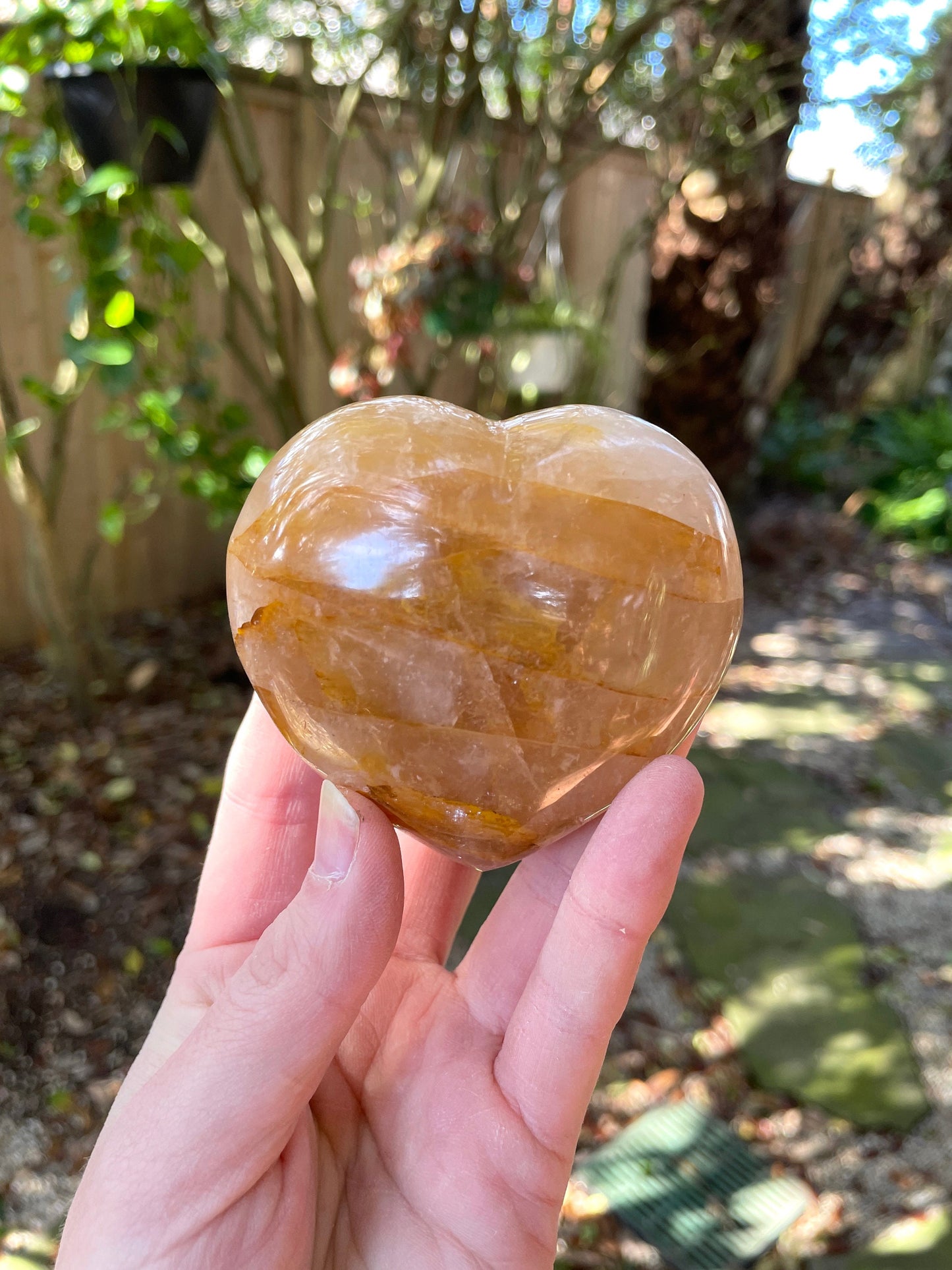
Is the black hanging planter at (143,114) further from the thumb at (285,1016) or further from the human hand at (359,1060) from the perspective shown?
the thumb at (285,1016)

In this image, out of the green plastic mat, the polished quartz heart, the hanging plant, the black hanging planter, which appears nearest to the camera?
the polished quartz heart

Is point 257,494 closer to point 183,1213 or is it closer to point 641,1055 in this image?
point 183,1213

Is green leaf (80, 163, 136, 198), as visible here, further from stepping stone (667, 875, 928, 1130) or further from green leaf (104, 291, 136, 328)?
stepping stone (667, 875, 928, 1130)

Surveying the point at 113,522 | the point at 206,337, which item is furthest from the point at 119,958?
the point at 206,337

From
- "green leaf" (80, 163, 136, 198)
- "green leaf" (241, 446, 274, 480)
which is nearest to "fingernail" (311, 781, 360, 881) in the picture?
"green leaf" (241, 446, 274, 480)

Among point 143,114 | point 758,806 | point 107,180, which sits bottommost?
point 758,806

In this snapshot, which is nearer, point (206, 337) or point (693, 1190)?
point (693, 1190)

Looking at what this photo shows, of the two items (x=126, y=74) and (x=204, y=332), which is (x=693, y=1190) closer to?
(x=126, y=74)
